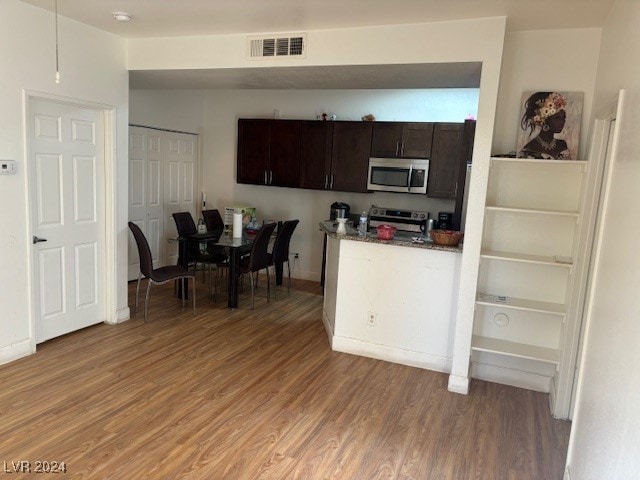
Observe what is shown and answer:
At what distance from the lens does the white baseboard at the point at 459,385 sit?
3.29 metres

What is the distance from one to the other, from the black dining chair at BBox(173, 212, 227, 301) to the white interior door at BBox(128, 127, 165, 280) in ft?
1.99

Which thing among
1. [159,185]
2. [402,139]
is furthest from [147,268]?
[402,139]

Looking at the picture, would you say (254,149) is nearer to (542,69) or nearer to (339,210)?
(339,210)

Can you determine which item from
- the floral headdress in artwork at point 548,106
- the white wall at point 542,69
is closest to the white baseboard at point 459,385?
the white wall at point 542,69

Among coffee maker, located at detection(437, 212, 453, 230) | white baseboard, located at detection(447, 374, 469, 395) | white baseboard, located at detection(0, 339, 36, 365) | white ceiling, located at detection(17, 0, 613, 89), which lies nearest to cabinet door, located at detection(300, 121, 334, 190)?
coffee maker, located at detection(437, 212, 453, 230)

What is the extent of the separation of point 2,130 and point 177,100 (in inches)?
129

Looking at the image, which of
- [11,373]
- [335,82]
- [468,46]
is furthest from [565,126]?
[11,373]

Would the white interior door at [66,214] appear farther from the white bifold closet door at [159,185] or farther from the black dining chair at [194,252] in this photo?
the white bifold closet door at [159,185]

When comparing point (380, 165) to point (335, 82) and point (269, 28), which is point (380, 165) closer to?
point (335, 82)

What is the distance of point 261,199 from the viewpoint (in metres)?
6.65

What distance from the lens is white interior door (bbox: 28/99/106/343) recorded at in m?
3.54

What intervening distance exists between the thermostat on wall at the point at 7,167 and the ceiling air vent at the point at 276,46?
193 centimetres

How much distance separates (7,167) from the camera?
3201mm

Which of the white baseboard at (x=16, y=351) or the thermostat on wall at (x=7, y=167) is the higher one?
the thermostat on wall at (x=7, y=167)
